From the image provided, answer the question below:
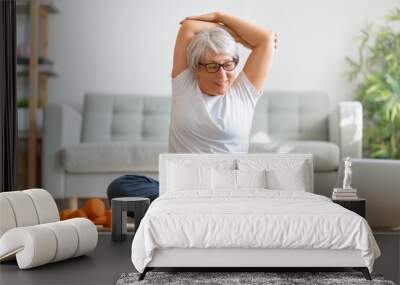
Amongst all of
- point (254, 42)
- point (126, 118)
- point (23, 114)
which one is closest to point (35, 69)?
point (23, 114)

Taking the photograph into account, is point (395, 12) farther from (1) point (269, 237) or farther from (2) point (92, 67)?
(1) point (269, 237)

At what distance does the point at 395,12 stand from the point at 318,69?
0.86m

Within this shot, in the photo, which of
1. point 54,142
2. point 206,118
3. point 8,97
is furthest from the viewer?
point 54,142

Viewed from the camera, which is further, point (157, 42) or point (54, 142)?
point (157, 42)

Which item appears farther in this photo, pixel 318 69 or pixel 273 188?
pixel 318 69

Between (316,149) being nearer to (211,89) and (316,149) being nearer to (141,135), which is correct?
(211,89)

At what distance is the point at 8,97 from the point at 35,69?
155 centimetres

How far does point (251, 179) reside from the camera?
13.5ft

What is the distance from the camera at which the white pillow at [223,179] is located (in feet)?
13.5

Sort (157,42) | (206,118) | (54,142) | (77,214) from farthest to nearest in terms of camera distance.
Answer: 1. (157,42)
2. (54,142)
3. (77,214)
4. (206,118)

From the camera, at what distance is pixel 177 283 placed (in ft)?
10.0

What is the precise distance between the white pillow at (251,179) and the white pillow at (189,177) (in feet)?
0.56

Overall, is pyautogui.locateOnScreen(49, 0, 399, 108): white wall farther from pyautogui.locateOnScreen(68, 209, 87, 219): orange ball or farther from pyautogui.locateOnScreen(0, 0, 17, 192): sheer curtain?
pyautogui.locateOnScreen(0, 0, 17, 192): sheer curtain

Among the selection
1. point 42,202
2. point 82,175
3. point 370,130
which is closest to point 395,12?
point 370,130
